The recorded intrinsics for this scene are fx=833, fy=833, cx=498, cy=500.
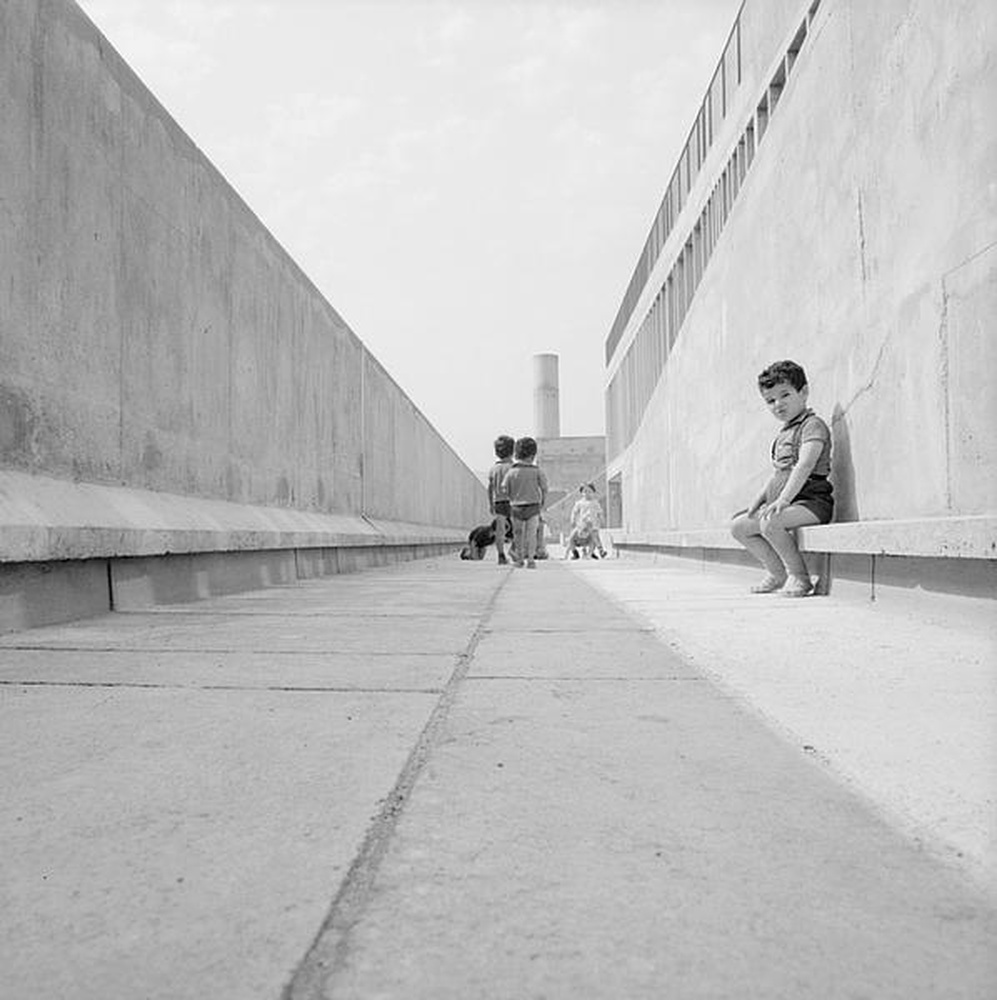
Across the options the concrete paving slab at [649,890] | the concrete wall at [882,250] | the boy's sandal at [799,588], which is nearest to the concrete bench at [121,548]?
the concrete paving slab at [649,890]

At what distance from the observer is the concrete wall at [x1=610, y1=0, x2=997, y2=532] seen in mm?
2965

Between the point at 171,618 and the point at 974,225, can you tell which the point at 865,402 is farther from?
the point at 171,618

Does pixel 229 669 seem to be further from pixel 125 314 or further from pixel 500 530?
pixel 500 530

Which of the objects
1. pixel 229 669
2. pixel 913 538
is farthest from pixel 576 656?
pixel 913 538

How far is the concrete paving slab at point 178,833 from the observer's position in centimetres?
67

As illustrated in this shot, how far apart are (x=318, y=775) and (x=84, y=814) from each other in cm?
29

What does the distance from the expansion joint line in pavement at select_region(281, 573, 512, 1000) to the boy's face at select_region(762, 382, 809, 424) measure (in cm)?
348

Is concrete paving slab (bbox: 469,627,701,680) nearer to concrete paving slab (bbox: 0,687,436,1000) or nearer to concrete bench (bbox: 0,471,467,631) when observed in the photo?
concrete paving slab (bbox: 0,687,436,1000)

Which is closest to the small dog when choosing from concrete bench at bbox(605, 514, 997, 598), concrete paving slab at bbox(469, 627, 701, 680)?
concrete bench at bbox(605, 514, 997, 598)

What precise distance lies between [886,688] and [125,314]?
320 cm

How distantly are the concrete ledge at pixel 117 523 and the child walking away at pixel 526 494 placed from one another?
3.43 meters

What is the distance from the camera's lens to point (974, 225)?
9.63 feet

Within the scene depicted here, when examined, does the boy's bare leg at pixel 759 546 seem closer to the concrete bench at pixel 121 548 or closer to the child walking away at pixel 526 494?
the concrete bench at pixel 121 548

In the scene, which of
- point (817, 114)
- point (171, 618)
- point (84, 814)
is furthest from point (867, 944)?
point (817, 114)
